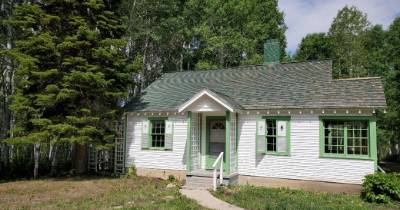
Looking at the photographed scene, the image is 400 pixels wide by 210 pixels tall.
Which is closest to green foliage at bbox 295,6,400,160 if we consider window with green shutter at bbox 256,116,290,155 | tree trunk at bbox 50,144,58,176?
window with green shutter at bbox 256,116,290,155

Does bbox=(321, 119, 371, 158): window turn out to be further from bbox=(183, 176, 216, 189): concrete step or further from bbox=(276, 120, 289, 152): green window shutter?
bbox=(183, 176, 216, 189): concrete step

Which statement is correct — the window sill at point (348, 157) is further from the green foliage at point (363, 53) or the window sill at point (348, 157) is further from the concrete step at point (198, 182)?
the green foliage at point (363, 53)

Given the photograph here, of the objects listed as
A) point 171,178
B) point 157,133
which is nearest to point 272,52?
point 157,133

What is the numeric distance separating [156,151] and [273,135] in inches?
205

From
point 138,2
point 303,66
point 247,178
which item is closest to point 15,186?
point 247,178

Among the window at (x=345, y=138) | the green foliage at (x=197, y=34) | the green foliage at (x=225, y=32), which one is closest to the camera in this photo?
the window at (x=345, y=138)

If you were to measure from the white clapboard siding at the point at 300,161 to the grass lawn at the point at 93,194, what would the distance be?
3.17 metres

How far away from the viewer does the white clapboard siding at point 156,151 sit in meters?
12.9

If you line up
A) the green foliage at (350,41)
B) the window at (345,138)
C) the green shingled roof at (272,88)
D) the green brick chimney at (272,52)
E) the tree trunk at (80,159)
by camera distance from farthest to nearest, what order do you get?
the green foliage at (350,41) → the green brick chimney at (272,52) → the tree trunk at (80,159) → the green shingled roof at (272,88) → the window at (345,138)

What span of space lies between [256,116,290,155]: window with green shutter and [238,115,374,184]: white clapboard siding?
192 mm

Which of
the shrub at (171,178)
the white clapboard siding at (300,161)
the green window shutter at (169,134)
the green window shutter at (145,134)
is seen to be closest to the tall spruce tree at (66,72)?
the green window shutter at (145,134)

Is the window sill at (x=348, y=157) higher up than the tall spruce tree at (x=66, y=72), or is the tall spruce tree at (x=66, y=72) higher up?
the tall spruce tree at (x=66, y=72)

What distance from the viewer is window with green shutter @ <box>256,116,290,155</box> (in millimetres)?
11109

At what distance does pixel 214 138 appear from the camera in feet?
42.1
